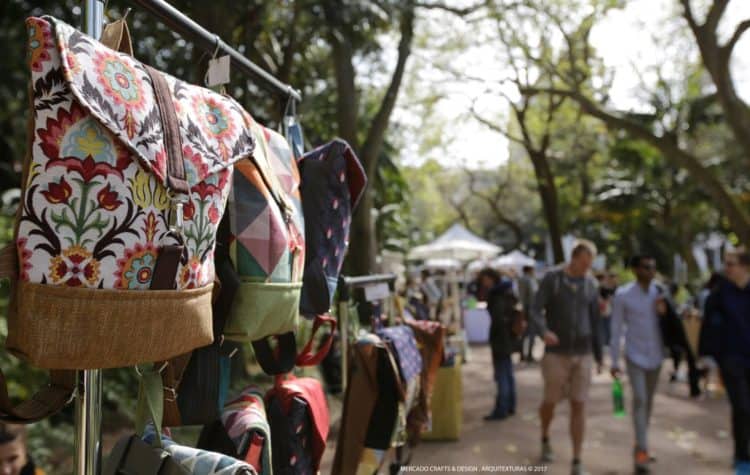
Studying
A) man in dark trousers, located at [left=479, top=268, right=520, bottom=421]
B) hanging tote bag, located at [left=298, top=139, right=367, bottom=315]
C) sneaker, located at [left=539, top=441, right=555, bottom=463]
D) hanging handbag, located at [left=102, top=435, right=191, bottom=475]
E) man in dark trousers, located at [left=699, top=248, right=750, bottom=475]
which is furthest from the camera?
man in dark trousers, located at [left=479, top=268, right=520, bottom=421]

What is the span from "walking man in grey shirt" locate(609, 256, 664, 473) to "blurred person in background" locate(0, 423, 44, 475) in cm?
473

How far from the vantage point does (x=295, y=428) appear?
6.41 feet

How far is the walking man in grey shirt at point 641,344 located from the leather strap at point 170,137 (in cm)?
551

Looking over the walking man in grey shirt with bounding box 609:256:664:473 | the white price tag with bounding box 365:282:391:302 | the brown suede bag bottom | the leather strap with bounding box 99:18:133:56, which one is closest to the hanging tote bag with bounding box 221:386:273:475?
the brown suede bag bottom

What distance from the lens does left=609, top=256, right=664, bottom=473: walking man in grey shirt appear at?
19.3ft

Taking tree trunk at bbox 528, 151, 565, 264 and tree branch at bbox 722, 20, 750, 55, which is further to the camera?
tree trunk at bbox 528, 151, 565, 264

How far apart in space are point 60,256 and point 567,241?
1515 inches

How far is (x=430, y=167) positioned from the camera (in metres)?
27.2

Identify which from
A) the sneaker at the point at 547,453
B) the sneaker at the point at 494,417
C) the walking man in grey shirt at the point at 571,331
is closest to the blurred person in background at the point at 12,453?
the walking man in grey shirt at the point at 571,331

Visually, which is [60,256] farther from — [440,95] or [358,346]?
[440,95]

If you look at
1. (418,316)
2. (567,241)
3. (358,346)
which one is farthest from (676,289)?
(567,241)

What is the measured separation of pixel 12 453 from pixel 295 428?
176 centimetres

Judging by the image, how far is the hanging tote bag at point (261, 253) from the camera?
4.76 ft

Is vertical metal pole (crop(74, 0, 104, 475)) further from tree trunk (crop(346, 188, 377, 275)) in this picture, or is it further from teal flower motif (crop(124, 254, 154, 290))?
tree trunk (crop(346, 188, 377, 275))
